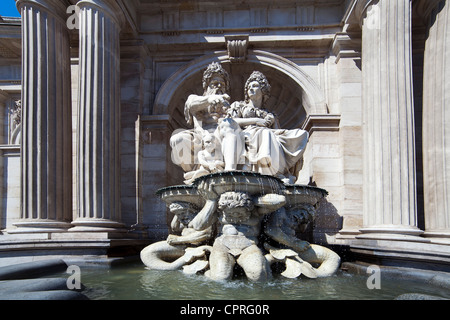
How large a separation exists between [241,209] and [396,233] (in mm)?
2660

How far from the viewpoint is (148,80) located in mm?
8523

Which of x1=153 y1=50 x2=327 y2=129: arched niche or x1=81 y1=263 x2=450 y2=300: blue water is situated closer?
x1=81 y1=263 x2=450 y2=300: blue water

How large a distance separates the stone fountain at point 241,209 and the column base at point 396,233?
1088 millimetres

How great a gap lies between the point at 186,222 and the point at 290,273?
186cm

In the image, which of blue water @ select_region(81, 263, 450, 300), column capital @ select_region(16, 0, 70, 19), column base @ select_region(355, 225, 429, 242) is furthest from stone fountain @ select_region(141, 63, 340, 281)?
column capital @ select_region(16, 0, 70, 19)

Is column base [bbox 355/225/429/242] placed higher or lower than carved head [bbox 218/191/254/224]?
lower

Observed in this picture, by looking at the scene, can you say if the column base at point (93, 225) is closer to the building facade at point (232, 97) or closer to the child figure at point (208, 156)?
the building facade at point (232, 97)

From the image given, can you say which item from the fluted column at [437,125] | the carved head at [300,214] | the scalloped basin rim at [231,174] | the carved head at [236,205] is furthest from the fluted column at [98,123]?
the fluted column at [437,125]

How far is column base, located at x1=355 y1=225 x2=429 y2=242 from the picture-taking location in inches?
203

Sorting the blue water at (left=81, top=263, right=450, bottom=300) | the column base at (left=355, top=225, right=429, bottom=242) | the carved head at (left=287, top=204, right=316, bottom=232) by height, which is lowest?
the blue water at (left=81, top=263, right=450, bottom=300)

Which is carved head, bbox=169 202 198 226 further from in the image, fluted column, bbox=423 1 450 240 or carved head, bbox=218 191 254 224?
fluted column, bbox=423 1 450 240

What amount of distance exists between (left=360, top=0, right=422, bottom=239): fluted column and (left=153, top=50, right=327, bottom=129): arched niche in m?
→ 1.90

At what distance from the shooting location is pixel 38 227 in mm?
6031
